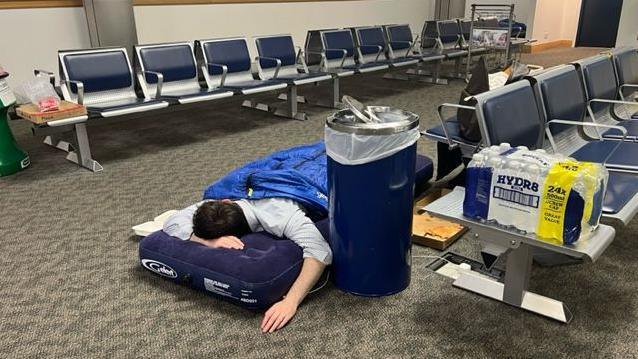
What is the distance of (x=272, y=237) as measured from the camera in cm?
229

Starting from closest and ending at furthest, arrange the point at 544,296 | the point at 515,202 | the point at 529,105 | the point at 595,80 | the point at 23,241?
1. the point at 515,202
2. the point at 544,296
3. the point at 529,105
4. the point at 23,241
5. the point at 595,80

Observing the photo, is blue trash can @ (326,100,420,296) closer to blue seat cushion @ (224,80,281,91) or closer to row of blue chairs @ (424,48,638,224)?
row of blue chairs @ (424,48,638,224)

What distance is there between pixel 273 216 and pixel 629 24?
7599mm

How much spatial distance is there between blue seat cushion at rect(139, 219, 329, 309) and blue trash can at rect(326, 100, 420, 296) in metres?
0.23

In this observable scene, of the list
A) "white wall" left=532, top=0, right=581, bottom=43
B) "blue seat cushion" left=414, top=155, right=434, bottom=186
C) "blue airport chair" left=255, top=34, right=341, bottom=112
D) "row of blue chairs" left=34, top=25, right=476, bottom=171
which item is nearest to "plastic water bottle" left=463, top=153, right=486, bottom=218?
"blue seat cushion" left=414, top=155, right=434, bottom=186

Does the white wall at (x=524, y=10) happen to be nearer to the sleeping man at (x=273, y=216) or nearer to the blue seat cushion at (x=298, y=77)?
the blue seat cushion at (x=298, y=77)

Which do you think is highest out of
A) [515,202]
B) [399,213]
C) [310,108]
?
[515,202]

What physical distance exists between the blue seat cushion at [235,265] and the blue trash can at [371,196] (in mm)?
225

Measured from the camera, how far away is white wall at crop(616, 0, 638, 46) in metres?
7.57

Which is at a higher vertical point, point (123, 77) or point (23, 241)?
point (123, 77)

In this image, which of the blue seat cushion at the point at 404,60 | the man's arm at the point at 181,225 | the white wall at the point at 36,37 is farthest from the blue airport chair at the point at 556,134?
the white wall at the point at 36,37

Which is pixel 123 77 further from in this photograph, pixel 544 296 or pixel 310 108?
pixel 544 296

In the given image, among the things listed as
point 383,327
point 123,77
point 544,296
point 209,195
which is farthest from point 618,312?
point 123,77

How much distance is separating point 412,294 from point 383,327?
0.27 m
